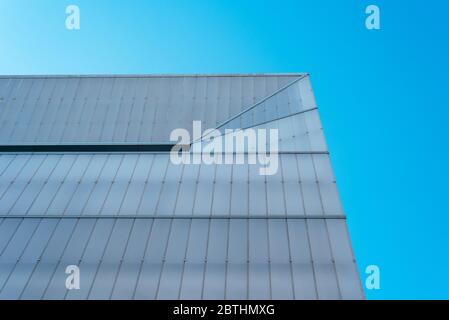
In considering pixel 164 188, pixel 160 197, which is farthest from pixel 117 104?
pixel 160 197

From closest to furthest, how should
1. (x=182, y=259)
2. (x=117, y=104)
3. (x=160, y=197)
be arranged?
(x=182, y=259)
(x=160, y=197)
(x=117, y=104)

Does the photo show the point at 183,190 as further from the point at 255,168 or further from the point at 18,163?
the point at 18,163

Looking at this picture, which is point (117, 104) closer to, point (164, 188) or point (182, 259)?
point (164, 188)

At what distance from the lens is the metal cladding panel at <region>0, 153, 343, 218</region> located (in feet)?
50.4

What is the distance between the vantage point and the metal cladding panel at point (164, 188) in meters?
15.4

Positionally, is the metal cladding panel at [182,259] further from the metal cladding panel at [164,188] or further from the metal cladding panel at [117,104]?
the metal cladding panel at [117,104]

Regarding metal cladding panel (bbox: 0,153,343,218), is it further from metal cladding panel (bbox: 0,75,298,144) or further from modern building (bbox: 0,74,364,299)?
metal cladding panel (bbox: 0,75,298,144)

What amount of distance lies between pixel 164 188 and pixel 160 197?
535 millimetres

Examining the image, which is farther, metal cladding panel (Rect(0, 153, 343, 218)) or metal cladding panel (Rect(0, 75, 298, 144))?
metal cladding panel (Rect(0, 75, 298, 144))

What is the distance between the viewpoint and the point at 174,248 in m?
13.9

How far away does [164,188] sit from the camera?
16578mm

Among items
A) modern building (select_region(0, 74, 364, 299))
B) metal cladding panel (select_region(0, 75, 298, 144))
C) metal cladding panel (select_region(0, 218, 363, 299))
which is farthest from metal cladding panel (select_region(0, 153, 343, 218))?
metal cladding panel (select_region(0, 75, 298, 144))

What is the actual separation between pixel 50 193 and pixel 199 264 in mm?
6942

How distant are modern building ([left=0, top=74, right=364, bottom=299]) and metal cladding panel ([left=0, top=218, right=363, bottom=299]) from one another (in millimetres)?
44
